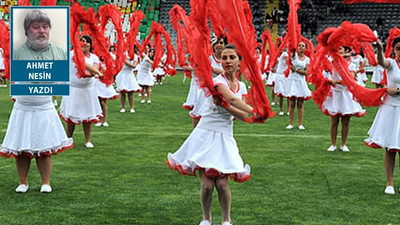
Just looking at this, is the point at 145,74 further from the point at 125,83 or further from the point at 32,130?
the point at 32,130

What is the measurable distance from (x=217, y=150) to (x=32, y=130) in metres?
2.21

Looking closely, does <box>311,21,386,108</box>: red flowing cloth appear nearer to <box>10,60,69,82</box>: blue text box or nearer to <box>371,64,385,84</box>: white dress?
<box>10,60,69,82</box>: blue text box

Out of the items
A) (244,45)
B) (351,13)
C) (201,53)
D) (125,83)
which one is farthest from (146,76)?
(351,13)

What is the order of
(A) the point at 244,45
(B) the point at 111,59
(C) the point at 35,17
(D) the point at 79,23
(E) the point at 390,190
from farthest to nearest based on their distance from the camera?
(B) the point at 111,59 < (D) the point at 79,23 < (E) the point at 390,190 < (C) the point at 35,17 < (A) the point at 244,45

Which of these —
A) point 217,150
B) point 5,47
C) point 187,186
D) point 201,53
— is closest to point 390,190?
point 187,186

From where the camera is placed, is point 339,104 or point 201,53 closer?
point 201,53

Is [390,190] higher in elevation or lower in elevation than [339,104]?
lower

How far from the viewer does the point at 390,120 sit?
6.72m

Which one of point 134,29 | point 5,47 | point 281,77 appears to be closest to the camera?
point 5,47

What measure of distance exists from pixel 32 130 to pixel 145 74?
39.4 ft

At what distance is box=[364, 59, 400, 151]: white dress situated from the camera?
6.67 m

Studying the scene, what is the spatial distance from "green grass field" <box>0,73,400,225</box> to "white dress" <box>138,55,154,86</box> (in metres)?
6.65

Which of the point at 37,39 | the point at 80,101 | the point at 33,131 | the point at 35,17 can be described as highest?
the point at 35,17

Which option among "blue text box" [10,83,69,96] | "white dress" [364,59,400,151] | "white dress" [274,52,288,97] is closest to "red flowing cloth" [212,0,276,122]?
"blue text box" [10,83,69,96]
